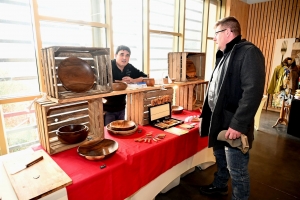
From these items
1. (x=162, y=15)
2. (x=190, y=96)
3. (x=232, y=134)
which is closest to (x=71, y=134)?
(x=232, y=134)

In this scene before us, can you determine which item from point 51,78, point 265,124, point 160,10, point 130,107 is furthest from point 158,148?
point 265,124

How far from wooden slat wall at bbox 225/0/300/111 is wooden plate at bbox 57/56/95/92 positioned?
16.2ft

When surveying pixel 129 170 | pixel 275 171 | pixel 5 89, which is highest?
pixel 5 89

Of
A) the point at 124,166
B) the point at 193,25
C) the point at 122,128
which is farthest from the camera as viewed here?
the point at 193,25

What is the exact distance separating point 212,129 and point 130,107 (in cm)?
93

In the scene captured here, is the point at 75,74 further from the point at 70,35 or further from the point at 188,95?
the point at 188,95

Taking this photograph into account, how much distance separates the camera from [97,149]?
1.55 meters

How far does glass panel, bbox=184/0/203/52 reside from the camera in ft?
14.5

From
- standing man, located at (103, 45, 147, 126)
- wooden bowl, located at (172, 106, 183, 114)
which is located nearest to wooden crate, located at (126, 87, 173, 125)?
standing man, located at (103, 45, 147, 126)

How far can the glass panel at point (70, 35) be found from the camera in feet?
7.73

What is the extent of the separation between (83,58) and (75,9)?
125cm

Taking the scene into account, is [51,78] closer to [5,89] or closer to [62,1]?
[5,89]

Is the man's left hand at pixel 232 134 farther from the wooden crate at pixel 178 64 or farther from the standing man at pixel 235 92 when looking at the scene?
the wooden crate at pixel 178 64

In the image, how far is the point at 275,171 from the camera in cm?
266
